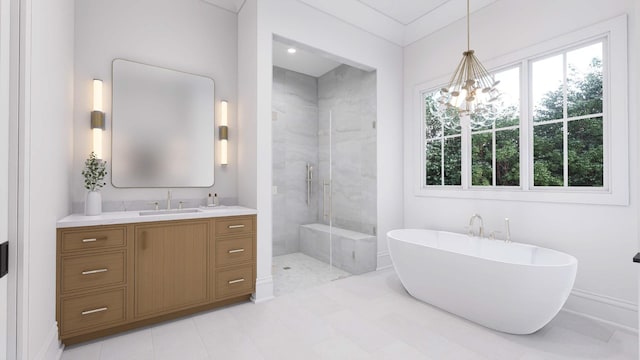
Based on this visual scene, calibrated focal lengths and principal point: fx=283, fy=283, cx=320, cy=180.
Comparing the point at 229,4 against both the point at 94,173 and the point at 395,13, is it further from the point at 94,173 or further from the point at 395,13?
the point at 94,173

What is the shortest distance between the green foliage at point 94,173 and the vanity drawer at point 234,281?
1.35 metres

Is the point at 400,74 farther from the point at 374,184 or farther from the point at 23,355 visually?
the point at 23,355

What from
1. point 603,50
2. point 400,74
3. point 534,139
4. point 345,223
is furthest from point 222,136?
point 603,50

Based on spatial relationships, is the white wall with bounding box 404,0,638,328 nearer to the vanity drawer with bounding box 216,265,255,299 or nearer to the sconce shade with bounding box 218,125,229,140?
the vanity drawer with bounding box 216,265,255,299

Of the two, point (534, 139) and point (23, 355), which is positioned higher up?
point (534, 139)

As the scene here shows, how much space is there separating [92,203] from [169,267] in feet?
2.73

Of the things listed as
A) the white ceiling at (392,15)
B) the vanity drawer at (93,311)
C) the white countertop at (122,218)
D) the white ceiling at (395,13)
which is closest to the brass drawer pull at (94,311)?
the vanity drawer at (93,311)

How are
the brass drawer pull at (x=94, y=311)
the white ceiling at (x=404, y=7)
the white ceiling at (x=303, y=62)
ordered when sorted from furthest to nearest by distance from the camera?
the white ceiling at (x=303, y=62) < the white ceiling at (x=404, y=7) < the brass drawer pull at (x=94, y=311)

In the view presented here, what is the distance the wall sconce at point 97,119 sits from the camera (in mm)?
2566

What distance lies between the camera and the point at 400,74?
4.20m

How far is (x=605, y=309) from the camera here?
2420 mm

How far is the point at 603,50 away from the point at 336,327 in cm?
337

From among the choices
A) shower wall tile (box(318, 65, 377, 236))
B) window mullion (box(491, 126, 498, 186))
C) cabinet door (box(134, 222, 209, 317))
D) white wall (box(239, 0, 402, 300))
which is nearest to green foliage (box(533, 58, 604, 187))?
window mullion (box(491, 126, 498, 186))

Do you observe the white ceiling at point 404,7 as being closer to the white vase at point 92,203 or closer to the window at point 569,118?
the window at point 569,118
